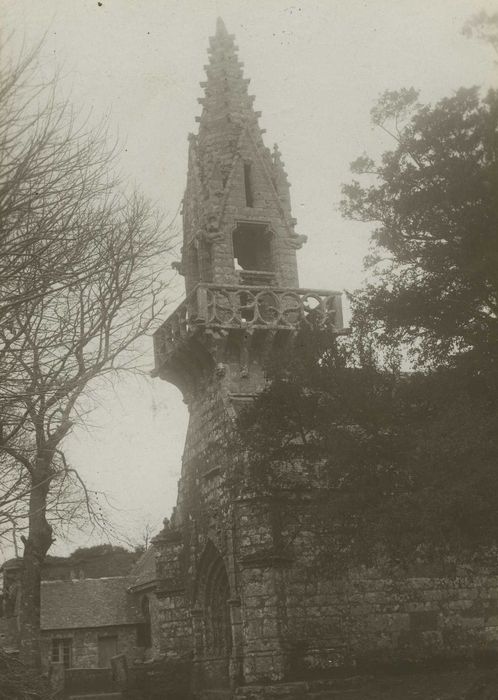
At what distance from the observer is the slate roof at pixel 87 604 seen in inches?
1495

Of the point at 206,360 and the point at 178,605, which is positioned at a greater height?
the point at 206,360

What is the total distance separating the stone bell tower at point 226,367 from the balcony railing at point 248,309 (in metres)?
0.03

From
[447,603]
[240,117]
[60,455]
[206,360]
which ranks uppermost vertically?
[240,117]

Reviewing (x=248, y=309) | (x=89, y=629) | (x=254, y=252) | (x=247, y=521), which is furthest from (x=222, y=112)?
(x=89, y=629)

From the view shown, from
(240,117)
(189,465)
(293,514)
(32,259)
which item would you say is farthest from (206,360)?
(32,259)

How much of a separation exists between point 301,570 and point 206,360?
592cm

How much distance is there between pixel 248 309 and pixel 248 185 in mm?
4415

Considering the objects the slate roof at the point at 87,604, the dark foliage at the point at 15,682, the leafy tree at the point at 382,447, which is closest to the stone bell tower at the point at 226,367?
the leafy tree at the point at 382,447

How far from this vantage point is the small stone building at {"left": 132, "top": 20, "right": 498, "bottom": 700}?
671 inches

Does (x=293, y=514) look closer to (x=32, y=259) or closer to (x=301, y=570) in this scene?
(x=301, y=570)

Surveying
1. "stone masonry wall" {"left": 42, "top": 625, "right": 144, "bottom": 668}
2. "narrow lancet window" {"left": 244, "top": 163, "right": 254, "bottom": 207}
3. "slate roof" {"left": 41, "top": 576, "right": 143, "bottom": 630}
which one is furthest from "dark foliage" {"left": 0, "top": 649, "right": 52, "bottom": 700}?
"slate roof" {"left": 41, "top": 576, "right": 143, "bottom": 630}

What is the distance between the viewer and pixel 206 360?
20750 millimetres

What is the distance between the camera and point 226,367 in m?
20.2

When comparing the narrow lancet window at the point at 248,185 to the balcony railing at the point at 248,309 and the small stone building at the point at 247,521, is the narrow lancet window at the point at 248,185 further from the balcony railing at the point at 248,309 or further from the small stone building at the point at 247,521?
the balcony railing at the point at 248,309
